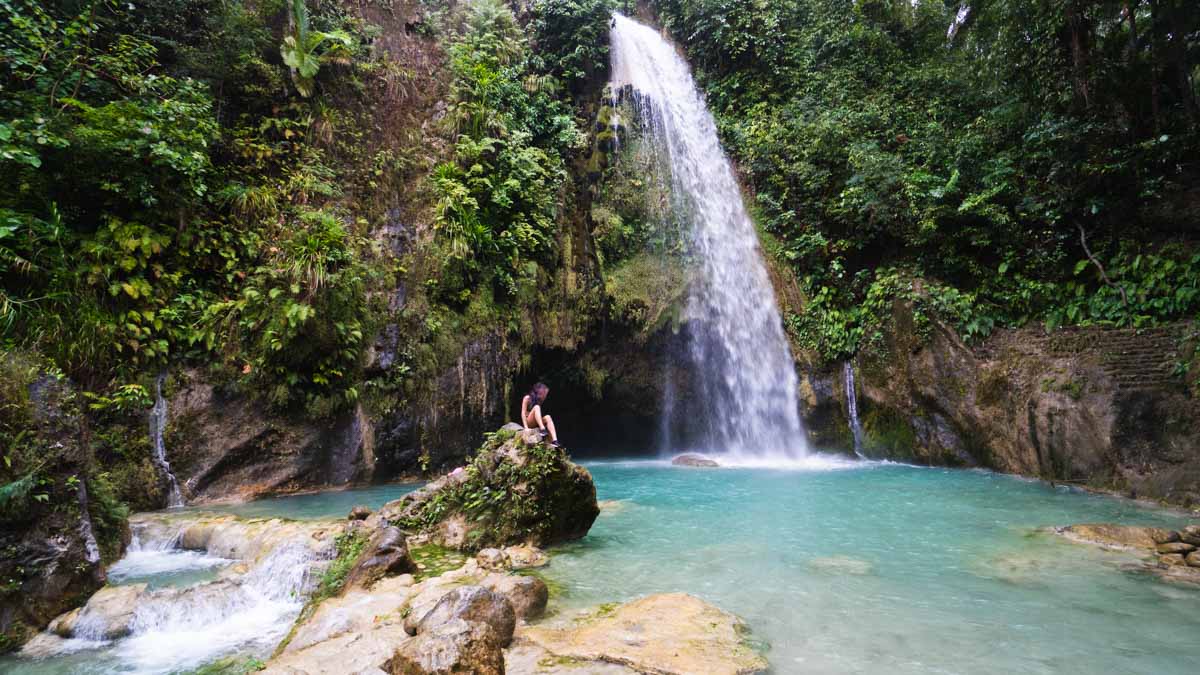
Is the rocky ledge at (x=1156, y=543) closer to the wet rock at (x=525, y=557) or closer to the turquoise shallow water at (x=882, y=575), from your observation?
the turquoise shallow water at (x=882, y=575)

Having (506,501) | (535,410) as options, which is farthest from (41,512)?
(535,410)

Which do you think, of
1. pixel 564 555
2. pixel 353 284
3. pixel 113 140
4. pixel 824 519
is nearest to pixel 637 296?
pixel 353 284

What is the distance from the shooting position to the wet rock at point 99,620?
4012 mm

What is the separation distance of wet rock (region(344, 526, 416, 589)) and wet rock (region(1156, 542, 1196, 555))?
641 cm

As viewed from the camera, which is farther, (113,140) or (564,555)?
(113,140)

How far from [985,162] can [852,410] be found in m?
5.40

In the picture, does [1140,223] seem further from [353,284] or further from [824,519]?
[353,284]

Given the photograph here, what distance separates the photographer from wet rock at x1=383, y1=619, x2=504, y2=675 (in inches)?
105

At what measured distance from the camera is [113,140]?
24.4ft

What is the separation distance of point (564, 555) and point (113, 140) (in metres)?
7.96

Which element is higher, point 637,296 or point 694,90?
point 694,90

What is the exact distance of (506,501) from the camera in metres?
5.60

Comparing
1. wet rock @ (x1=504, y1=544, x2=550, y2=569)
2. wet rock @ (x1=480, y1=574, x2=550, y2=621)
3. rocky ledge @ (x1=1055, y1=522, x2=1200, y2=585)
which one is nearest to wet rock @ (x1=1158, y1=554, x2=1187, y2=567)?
rocky ledge @ (x1=1055, y1=522, x2=1200, y2=585)

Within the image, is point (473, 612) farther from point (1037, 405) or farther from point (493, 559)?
point (1037, 405)
